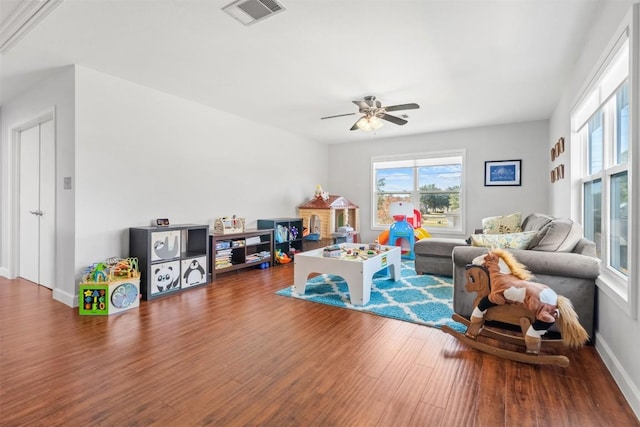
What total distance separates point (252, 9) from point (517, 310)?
272cm

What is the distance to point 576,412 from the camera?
4.88 ft

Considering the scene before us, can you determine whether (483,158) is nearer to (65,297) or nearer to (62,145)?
(62,145)

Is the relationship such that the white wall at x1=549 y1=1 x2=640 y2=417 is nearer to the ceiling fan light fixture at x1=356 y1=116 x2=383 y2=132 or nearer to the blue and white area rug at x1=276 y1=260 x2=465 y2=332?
the blue and white area rug at x1=276 y1=260 x2=465 y2=332

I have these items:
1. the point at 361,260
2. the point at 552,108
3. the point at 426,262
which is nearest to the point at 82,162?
the point at 361,260

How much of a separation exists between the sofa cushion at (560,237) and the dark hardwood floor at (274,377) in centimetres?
74

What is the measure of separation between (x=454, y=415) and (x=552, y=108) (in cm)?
466

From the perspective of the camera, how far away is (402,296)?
10.6ft

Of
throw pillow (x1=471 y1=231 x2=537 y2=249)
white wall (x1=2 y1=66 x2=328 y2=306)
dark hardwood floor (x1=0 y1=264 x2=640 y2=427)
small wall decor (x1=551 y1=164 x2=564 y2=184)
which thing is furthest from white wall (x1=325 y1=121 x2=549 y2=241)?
dark hardwood floor (x1=0 y1=264 x2=640 y2=427)

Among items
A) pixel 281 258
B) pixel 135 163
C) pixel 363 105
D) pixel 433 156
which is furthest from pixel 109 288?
pixel 433 156

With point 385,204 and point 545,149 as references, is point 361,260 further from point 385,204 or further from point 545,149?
point 545,149

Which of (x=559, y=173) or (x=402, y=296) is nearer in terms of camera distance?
(x=402, y=296)

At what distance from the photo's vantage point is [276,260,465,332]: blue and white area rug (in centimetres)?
269

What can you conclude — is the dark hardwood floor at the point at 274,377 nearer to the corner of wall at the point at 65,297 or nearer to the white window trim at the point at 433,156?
the corner of wall at the point at 65,297

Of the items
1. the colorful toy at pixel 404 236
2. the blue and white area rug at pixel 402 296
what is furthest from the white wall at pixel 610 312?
the colorful toy at pixel 404 236
